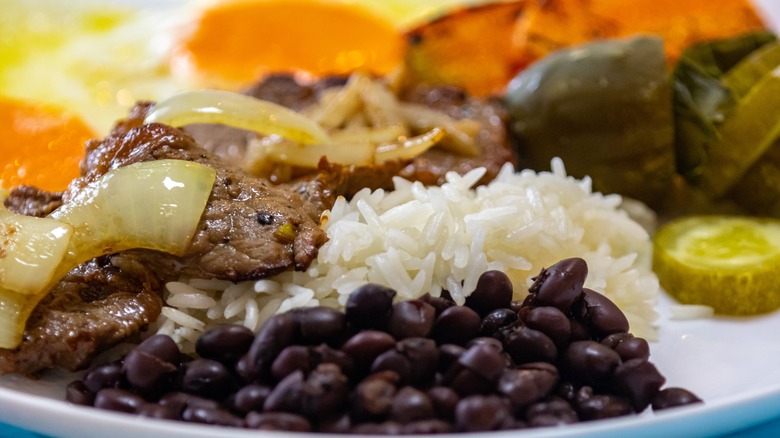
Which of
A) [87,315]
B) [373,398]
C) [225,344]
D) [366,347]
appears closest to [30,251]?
[87,315]

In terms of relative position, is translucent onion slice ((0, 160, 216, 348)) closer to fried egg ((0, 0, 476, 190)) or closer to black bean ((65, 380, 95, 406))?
black bean ((65, 380, 95, 406))

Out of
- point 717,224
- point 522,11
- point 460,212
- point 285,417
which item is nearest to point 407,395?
point 285,417

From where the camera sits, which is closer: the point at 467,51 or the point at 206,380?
the point at 206,380

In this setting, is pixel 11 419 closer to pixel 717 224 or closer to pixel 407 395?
pixel 407 395

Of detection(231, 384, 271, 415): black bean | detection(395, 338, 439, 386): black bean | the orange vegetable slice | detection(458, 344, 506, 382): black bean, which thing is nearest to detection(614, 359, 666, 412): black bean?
detection(458, 344, 506, 382): black bean

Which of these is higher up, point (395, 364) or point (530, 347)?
point (395, 364)

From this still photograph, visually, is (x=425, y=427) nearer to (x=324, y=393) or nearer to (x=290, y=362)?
(x=324, y=393)

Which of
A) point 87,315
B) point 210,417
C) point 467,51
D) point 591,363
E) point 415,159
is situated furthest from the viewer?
point 467,51
